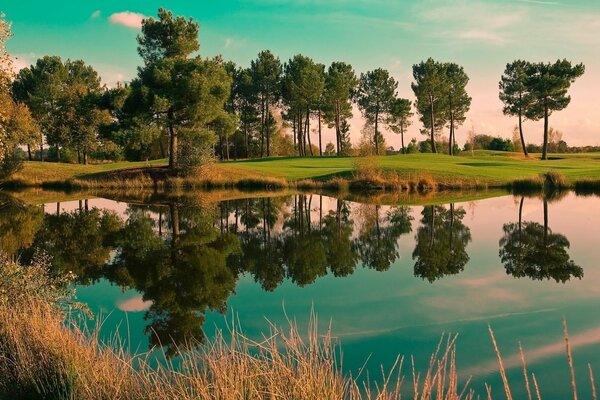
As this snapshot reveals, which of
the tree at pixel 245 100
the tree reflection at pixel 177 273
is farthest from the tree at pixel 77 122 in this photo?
the tree reflection at pixel 177 273

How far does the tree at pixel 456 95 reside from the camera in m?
79.8

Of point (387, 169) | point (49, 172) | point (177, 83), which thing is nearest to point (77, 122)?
point (49, 172)

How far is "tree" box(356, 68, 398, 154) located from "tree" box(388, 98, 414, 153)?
896mm

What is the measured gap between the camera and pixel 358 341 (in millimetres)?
9016

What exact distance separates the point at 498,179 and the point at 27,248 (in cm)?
3657

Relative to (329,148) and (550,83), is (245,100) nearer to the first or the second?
(329,148)

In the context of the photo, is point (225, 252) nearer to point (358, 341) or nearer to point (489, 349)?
point (358, 341)

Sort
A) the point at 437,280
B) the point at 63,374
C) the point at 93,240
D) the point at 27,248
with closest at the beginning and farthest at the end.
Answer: the point at 63,374 → the point at 437,280 → the point at 27,248 → the point at 93,240

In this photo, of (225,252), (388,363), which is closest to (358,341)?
(388,363)

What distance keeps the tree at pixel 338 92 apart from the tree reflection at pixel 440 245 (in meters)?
53.3

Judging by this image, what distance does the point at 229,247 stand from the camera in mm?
18547

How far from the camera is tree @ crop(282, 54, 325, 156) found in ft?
253

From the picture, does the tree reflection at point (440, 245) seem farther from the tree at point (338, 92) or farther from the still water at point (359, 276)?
the tree at point (338, 92)

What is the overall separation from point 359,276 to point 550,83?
2515 inches
